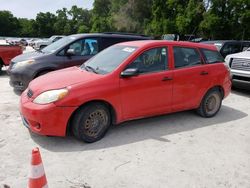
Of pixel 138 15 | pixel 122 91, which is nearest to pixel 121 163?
pixel 122 91

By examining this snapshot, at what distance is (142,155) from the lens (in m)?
4.16

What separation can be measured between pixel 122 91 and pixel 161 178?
5.36 ft

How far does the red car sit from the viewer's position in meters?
4.23

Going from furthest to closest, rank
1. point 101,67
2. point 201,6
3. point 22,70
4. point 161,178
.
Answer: point 201,6, point 22,70, point 101,67, point 161,178

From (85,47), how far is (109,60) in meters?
3.19

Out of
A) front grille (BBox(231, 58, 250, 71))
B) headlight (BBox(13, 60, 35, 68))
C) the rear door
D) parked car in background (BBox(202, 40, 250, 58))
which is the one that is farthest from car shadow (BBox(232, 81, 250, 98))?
headlight (BBox(13, 60, 35, 68))

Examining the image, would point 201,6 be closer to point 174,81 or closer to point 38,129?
point 174,81

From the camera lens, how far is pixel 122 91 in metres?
4.65

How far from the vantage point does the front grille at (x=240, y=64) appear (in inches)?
316

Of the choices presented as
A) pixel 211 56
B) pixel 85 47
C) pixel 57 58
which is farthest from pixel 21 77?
pixel 211 56

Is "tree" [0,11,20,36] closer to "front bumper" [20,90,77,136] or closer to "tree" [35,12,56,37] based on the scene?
"tree" [35,12,56,37]

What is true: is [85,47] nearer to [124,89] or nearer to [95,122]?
[124,89]

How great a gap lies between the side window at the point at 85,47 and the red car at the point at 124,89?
2.61m

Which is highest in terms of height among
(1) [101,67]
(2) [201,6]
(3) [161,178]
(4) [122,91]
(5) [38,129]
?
(2) [201,6]
